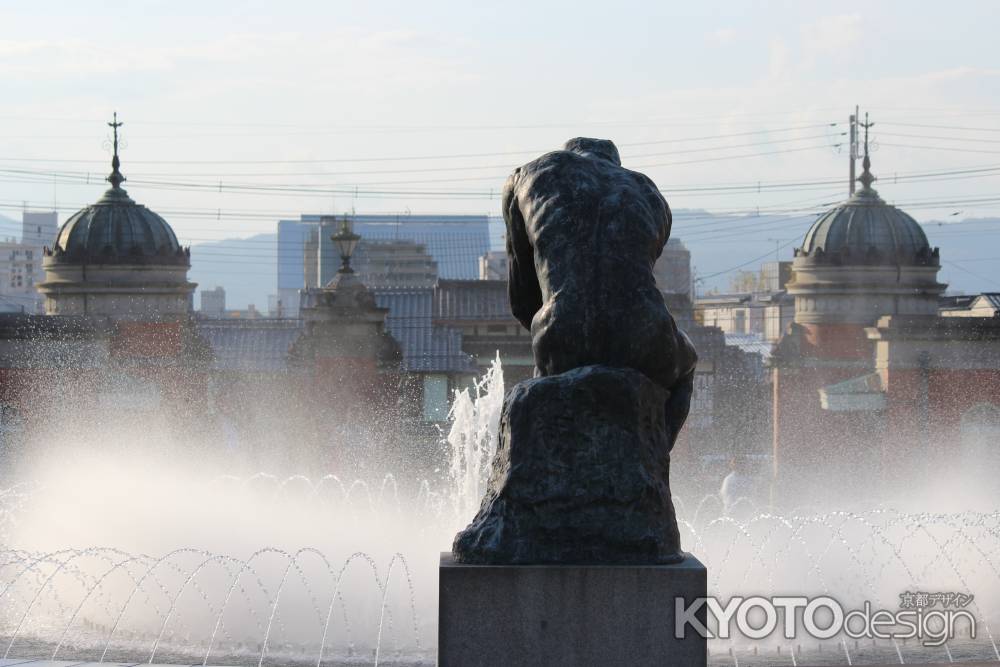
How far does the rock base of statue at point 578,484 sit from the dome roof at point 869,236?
32.2 metres

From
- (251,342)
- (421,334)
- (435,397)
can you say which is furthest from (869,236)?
(251,342)

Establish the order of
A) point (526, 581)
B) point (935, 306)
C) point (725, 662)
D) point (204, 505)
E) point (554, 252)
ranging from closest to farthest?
point (526, 581)
point (554, 252)
point (725, 662)
point (204, 505)
point (935, 306)

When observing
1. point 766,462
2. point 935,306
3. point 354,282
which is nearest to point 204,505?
point 354,282

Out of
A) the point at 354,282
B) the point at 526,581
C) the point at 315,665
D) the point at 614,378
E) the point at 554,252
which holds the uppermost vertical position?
the point at 354,282

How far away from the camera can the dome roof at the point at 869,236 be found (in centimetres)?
3738

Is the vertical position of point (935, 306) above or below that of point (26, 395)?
above

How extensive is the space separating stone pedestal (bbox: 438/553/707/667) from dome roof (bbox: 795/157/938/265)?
3245 centimetres

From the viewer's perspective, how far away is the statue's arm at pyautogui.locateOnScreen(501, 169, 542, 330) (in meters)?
6.74

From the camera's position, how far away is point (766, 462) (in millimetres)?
38219

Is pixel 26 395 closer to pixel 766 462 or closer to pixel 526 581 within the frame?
pixel 766 462

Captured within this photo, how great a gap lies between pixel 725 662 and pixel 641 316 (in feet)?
19.5

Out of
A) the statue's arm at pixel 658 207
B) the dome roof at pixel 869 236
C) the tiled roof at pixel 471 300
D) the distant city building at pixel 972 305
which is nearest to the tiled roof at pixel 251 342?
the tiled roof at pixel 471 300

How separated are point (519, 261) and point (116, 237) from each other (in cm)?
3084

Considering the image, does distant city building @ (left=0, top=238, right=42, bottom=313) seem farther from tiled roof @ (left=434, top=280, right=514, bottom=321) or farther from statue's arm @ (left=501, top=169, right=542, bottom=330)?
statue's arm @ (left=501, top=169, right=542, bottom=330)
